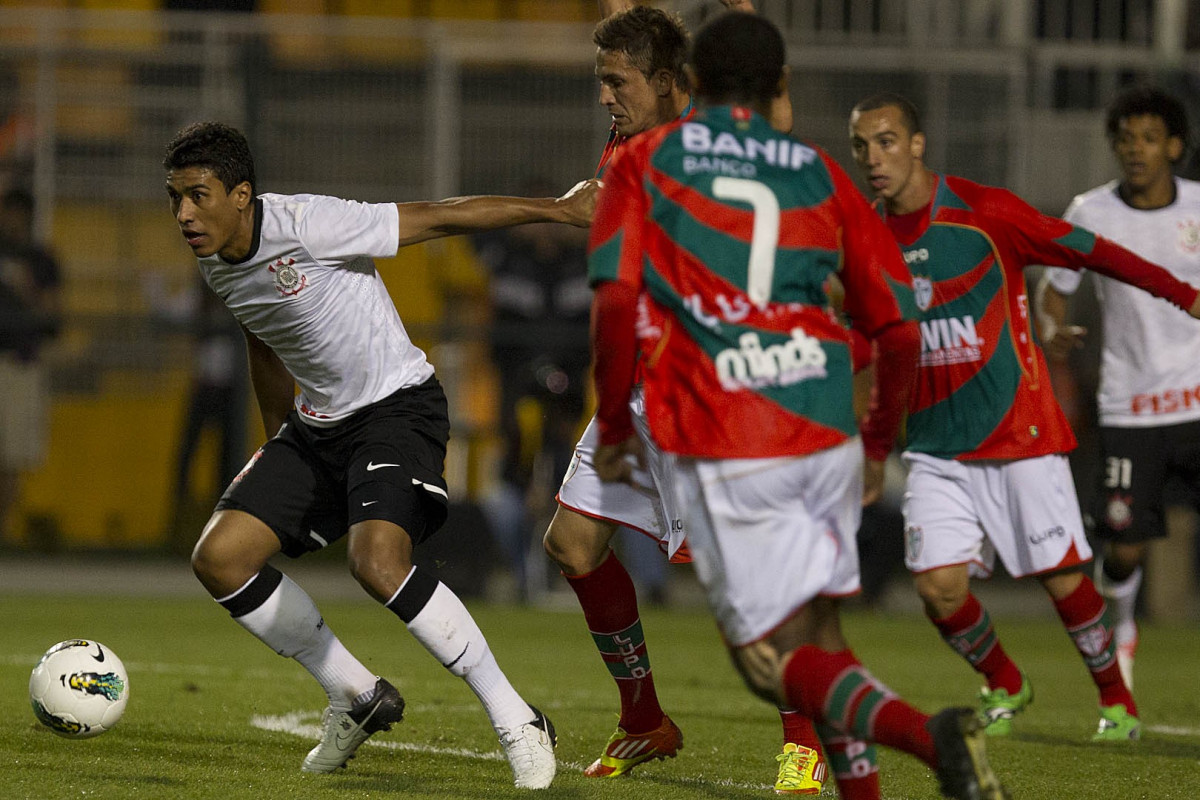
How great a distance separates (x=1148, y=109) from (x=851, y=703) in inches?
169

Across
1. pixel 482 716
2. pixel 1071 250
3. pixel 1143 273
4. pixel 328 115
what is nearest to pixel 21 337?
pixel 328 115

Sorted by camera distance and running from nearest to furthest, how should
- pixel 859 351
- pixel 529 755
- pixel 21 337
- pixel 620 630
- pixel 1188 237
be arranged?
pixel 859 351 < pixel 529 755 < pixel 620 630 < pixel 1188 237 < pixel 21 337

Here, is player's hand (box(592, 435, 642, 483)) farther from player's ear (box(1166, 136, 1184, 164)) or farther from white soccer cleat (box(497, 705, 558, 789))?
player's ear (box(1166, 136, 1184, 164))

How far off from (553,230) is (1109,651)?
702 centimetres

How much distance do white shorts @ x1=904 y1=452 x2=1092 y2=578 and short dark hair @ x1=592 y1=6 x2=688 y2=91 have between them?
5.65ft

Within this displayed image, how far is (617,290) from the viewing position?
12.5 ft

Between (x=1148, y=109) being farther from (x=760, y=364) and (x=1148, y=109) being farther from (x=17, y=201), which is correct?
(x=17, y=201)

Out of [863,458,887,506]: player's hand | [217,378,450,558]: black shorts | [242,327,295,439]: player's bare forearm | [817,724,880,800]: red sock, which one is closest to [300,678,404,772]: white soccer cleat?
[217,378,450,558]: black shorts

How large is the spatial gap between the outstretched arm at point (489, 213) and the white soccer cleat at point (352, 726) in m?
1.42

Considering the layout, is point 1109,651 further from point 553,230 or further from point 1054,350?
point 553,230

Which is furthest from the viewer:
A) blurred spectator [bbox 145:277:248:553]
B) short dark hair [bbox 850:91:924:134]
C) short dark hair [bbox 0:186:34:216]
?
blurred spectator [bbox 145:277:248:553]

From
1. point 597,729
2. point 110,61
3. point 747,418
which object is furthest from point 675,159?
Result: point 110,61

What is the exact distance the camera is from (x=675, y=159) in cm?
383

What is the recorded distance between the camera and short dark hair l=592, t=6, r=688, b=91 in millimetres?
5375
